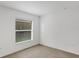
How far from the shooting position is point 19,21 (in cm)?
370

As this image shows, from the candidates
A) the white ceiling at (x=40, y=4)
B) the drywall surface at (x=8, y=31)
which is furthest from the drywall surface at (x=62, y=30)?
the drywall surface at (x=8, y=31)

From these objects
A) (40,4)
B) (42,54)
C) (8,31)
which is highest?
(40,4)

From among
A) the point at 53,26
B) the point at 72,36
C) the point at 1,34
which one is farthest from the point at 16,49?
the point at 72,36

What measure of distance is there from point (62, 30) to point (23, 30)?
7.89ft

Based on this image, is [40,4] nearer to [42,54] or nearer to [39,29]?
[42,54]

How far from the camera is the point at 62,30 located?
3627mm

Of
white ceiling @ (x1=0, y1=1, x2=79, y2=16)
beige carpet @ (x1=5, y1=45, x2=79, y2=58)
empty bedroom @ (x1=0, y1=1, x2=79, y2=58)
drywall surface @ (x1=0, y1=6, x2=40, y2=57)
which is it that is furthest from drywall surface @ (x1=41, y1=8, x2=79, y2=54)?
drywall surface @ (x1=0, y1=6, x2=40, y2=57)

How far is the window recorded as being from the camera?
12.0ft

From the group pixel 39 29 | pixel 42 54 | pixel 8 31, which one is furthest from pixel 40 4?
pixel 39 29

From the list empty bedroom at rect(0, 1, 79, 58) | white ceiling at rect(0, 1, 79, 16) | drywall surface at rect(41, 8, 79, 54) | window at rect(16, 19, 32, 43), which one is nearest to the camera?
white ceiling at rect(0, 1, 79, 16)

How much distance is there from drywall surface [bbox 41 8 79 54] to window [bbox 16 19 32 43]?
1.09 meters

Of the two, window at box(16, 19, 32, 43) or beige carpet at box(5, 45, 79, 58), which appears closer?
beige carpet at box(5, 45, 79, 58)

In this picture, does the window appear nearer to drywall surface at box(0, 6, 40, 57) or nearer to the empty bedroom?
the empty bedroom

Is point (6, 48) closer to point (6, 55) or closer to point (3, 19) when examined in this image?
point (6, 55)
